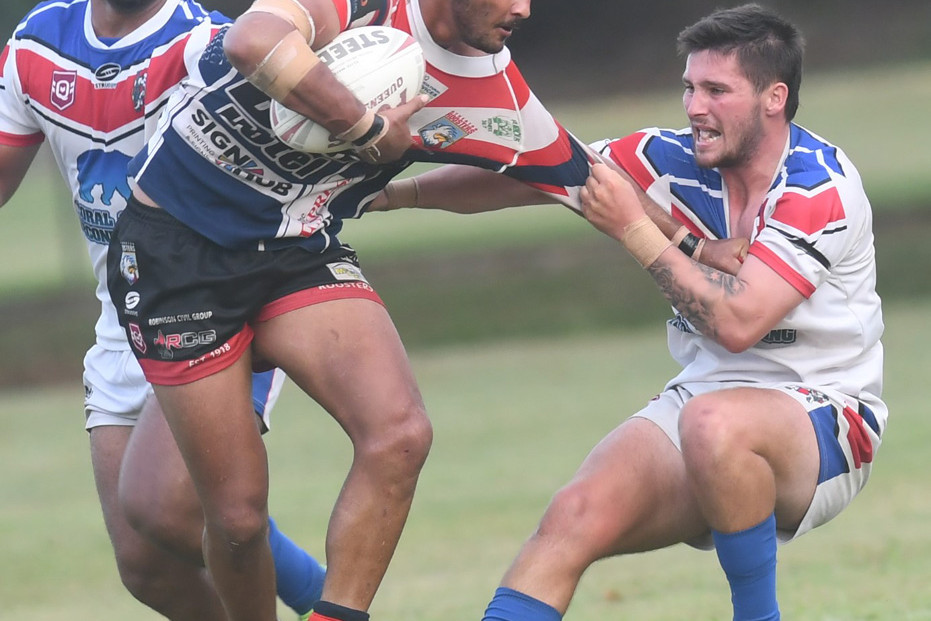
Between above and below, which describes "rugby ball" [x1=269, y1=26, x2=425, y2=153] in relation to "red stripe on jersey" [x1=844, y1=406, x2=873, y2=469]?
above

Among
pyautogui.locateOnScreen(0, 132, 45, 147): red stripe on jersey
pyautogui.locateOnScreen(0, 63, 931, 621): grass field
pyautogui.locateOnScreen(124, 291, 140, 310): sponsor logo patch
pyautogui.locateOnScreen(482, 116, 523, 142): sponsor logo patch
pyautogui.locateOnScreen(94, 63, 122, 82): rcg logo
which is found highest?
pyautogui.locateOnScreen(482, 116, 523, 142): sponsor logo patch

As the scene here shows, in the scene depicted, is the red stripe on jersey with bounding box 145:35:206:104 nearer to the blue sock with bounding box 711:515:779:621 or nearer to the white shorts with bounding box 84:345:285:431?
the white shorts with bounding box 84:345:285:431

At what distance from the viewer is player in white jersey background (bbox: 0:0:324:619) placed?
5.01m

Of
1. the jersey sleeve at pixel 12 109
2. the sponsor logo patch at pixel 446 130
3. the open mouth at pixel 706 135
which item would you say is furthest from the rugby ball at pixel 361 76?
the jersey sleeve at pixel 12 109

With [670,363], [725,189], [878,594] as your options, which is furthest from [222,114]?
[670,363]

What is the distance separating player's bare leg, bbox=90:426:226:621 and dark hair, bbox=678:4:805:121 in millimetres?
2409

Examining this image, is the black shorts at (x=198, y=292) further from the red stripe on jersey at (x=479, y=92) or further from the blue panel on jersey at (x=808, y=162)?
the blue panel on jersey at (x=808, y=162)

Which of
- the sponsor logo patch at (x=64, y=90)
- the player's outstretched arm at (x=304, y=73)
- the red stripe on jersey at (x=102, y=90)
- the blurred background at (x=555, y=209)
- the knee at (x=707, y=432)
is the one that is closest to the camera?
the player's outstretched arm at (x=304, y=73)

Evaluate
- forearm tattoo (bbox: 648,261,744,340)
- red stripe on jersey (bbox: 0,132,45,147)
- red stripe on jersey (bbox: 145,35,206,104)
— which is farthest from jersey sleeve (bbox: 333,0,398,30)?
red stripe on jersey (bbox: 0,132,45,147)

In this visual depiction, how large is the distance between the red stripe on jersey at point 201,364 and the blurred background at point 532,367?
2428 mm

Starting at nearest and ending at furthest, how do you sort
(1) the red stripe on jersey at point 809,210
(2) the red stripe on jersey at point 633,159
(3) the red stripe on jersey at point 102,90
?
(1) the red stripe on jersey at point 809,210, (2) the red stripe on jersey at point 633,159, (3) the red stripe on jersey at point 102,90

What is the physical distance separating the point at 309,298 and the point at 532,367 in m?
11.8

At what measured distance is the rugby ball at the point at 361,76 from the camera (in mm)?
3963

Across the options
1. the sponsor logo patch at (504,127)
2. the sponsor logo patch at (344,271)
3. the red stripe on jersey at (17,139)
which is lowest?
the red stripe on jersey at (17,139)
